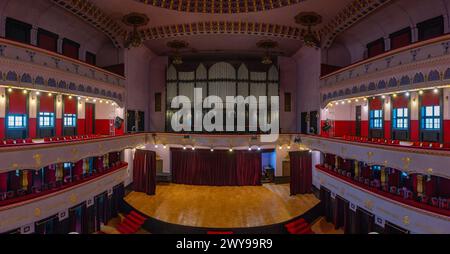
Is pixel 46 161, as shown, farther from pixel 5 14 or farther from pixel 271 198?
pixel 271 198

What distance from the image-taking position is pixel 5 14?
10711mm

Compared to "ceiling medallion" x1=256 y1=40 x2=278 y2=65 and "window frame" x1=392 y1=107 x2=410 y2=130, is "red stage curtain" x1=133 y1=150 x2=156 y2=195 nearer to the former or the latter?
"ceiling medallion" x1=256 y1=40 x2=278 y2=65

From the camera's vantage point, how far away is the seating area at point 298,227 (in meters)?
12.7

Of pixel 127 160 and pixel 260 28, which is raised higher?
pixel 260 28

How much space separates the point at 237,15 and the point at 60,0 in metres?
9.17

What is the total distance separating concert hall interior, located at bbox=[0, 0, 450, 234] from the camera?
908 cm

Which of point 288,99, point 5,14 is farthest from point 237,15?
point 5,14

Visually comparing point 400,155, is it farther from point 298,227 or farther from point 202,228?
point 202,228

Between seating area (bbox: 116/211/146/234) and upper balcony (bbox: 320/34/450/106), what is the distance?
13.5 meters

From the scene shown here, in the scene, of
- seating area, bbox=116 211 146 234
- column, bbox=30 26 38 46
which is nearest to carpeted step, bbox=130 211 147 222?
seating area, bbox=116 211 146 234

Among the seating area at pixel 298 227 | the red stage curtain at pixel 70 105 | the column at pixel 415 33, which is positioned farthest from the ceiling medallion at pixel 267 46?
the red stage curtain at pixel 70 105

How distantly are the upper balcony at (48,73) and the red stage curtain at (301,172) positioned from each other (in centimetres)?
1322

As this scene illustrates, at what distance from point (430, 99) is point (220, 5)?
1119 centimetres

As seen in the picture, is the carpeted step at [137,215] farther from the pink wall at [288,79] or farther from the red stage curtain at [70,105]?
the pink wall at [288,79]
